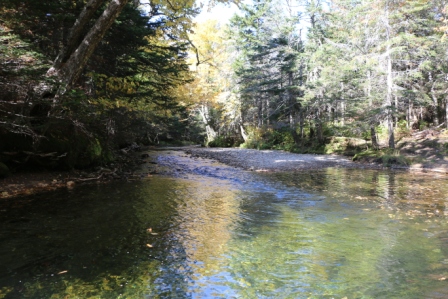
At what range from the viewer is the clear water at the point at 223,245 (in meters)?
3.36

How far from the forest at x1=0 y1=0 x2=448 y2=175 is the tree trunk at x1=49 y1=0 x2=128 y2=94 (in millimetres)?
41

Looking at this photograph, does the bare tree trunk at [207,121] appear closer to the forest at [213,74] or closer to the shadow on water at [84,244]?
the forest at [213,74]

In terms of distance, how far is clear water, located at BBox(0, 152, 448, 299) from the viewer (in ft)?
11.0

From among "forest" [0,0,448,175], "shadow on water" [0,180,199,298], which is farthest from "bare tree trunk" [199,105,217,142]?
"shadow on water" [0,180,199,298]

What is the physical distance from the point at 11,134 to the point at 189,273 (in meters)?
7.73

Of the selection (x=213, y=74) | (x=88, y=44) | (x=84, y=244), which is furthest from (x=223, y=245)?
(x=213, y=74)

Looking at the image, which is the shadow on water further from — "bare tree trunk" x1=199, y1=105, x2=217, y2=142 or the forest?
"bare tree trunk" x1=199, y1=105, x2=217, y2=142

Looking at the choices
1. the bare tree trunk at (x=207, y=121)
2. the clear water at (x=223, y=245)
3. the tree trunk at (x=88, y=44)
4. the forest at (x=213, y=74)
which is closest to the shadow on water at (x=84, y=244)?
the clear water at (x=223, y=245)

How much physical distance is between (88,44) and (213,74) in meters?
24.7

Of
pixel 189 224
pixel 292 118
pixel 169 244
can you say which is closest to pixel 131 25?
pixel 189 224

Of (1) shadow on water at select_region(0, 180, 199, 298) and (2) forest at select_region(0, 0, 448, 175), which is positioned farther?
(2) forest at select_region(0, 0, 448, 175)

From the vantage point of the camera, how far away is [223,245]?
4645 millimetres

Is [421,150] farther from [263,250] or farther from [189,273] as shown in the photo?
[189,273]

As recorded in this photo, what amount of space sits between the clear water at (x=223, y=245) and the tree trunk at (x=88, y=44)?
128 inches
